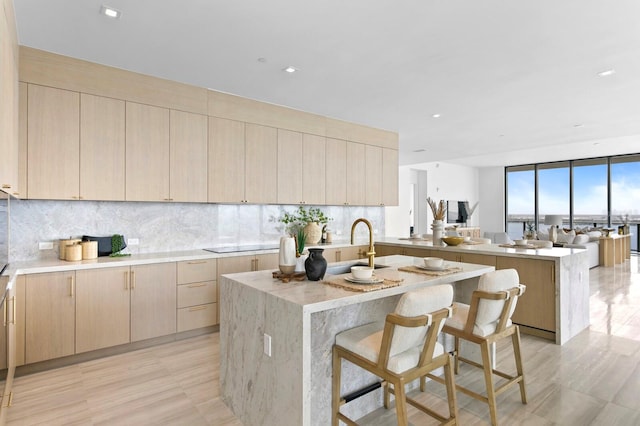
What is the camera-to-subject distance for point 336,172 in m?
5.52

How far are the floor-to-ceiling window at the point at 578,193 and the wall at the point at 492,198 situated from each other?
0.24m

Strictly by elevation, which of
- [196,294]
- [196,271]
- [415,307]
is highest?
[415,307]

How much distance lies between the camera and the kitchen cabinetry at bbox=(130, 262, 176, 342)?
337 centimetres

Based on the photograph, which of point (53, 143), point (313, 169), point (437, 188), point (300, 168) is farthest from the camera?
point (437, 188)

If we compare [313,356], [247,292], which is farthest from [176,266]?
[313,356]

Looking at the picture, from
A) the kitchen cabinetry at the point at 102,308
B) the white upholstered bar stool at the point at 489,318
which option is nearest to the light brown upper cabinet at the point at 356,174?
the kitchen cabinetry at the point at 102,308

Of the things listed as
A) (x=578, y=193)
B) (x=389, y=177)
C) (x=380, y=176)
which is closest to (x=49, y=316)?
(x=380, y=176)

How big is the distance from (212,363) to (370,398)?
4.95ft

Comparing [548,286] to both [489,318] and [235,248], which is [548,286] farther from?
[235,248]

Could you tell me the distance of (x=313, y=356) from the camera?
2.06 meters

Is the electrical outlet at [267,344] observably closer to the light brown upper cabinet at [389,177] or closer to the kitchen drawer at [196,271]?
the kitchen drawer at [196,271]

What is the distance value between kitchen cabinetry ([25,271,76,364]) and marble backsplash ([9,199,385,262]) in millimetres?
596

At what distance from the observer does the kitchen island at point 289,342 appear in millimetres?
1765

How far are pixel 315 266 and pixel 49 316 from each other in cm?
239
